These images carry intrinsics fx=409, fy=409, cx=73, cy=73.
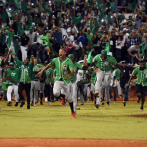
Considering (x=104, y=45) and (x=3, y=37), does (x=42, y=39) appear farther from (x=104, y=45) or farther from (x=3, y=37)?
(x=104, y=45)

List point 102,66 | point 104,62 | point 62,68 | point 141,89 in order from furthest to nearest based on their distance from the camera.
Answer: point 102,66
point 104,62
point 141,89
point 62,68

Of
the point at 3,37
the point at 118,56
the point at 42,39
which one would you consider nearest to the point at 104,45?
the point at 118,56

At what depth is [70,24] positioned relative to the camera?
28.8m

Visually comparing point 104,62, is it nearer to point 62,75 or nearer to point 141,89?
point 141,89

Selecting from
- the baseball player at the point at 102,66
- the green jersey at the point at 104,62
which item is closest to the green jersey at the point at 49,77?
the baseball player at the point at 102,66

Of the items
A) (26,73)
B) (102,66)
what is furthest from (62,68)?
(26,73)

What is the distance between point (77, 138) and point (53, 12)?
2214 centimetres

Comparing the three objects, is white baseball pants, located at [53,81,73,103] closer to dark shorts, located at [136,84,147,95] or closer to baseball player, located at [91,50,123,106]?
baseball player, located at [91,50,123,106]

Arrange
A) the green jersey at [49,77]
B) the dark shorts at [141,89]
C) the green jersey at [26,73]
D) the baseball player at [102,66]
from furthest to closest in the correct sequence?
the green jersey at [49,77]
the green jersey at [26,73]
the baseball player at [102,66]
the dark shorts at [141,89]

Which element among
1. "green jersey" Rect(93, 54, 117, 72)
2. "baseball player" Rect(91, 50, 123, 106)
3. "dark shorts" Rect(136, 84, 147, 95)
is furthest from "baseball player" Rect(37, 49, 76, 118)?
"green jersey" Rect(93, 54, 117, 72)

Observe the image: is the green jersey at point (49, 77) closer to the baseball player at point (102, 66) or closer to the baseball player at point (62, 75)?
the baseball player at point (102, 66)

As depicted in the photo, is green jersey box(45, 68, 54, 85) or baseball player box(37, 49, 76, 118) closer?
baseball player box(37, 49, 76, 118)

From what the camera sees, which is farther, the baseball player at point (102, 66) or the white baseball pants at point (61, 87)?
the baseball player at point (102, 66)

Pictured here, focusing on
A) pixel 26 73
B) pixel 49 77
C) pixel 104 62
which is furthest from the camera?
pixel 49 77
